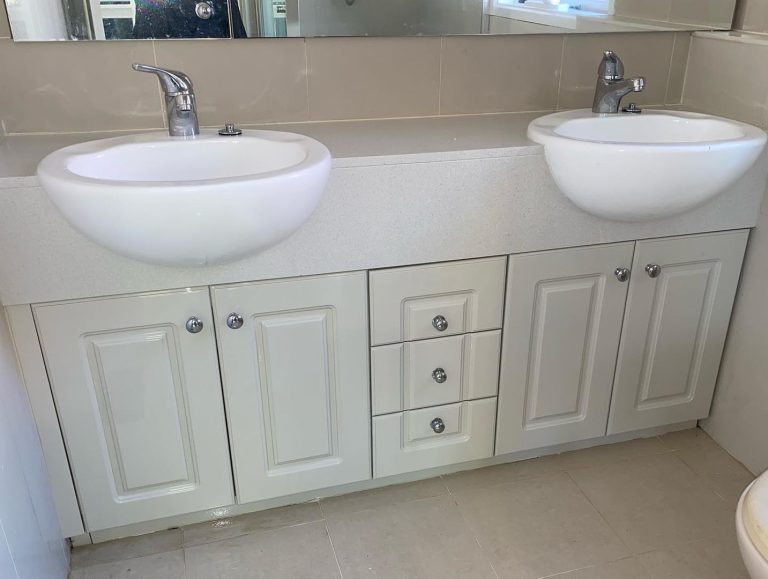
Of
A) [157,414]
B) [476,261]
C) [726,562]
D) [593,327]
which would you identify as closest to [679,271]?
[593,327]

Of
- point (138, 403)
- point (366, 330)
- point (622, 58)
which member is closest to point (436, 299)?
point (366, 330)

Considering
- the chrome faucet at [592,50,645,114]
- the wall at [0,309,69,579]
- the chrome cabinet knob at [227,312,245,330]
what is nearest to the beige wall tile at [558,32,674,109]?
the chrome faucet at [592,50,645,114]

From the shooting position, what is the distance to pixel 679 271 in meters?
1.53

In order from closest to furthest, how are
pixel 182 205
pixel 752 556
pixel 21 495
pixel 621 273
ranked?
pixel 752 556, pixel 182 205, pixel 21 495, pixel 621 273

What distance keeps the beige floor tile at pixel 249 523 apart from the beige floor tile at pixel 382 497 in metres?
0.04

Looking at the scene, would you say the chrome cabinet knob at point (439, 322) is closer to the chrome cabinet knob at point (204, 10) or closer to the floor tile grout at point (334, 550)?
the floor tile grout at point (334, 550)

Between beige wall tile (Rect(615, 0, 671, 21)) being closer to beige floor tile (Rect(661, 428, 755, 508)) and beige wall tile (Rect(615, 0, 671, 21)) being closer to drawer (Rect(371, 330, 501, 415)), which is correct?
drawer (Rect(371, 330, 501, 415))

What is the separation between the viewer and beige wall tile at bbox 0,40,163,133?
1.38m

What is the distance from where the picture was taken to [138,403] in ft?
4.29

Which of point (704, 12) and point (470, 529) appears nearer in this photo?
point (470, 529)

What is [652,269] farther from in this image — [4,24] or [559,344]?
[4,24]

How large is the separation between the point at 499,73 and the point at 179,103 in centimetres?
77

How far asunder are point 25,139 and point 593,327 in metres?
1.28

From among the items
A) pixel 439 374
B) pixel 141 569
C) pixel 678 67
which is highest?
pixel 678 67
